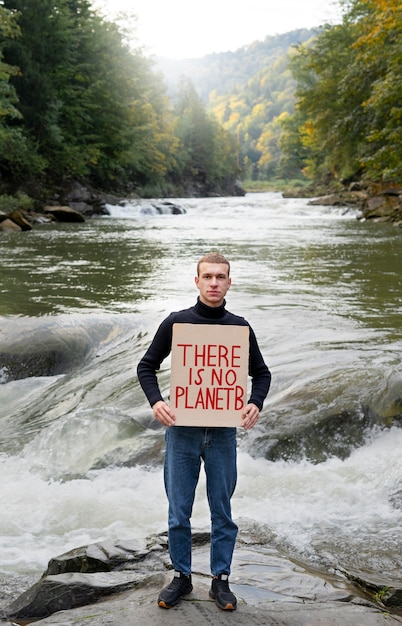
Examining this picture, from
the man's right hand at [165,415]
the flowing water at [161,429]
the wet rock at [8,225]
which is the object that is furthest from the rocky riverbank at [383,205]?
the man's right hand at [165,415]

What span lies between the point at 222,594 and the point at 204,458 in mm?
554

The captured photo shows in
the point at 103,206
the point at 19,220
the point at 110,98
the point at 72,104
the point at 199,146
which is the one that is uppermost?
the point at 110,98

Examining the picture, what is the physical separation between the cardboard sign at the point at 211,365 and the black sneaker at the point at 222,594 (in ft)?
2.31

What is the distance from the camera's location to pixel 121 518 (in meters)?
4.54

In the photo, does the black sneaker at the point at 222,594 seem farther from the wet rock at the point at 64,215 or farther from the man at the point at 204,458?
the wet rock at the point at 64,215

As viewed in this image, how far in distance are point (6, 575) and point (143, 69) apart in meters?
50.2

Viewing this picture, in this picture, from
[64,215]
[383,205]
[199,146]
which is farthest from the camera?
[199,146]

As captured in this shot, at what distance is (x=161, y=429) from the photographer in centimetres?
580

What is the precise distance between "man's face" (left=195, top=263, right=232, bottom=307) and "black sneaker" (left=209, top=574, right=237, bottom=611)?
3.87ft

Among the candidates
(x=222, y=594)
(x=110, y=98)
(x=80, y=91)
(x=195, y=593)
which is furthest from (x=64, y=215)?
(x=222, y=594)

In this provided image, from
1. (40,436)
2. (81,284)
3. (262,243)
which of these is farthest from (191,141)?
(40,436)

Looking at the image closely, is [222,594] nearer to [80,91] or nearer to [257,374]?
[257,374]

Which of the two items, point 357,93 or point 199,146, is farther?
point 199,146

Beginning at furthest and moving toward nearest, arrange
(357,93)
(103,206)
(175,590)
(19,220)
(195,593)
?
(103,206), (357,93), (19,220), (195,593), (175,590)
